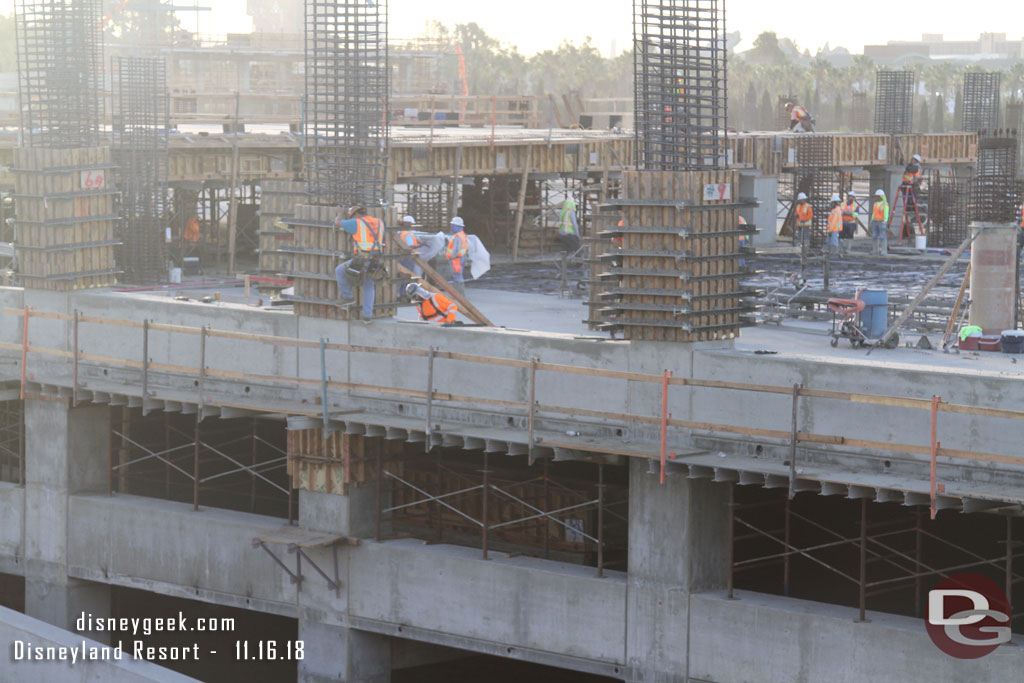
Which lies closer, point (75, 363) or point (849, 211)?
point (75, 363)

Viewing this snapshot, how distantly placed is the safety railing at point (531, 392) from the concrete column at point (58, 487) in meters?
1.14

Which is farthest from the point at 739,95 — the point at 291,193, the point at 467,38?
the point at 291,193

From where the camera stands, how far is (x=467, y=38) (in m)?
178

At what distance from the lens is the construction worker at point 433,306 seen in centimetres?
2555

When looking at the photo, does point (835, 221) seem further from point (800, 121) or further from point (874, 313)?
point (800, 121)

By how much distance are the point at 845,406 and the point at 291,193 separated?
15.0 m

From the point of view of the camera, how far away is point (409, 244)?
96.9 feet

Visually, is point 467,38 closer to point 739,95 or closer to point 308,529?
point 739,95

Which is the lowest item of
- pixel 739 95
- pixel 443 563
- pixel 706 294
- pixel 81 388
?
pixel 443 563

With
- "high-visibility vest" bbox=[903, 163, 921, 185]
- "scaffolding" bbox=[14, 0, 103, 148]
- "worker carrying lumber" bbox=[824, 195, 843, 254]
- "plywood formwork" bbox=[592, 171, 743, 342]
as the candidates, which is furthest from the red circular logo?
"high-visibility vest" bbox=[903, 163, 921, 185]

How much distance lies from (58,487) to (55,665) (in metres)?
4.79

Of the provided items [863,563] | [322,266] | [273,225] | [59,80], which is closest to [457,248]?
[273,225]

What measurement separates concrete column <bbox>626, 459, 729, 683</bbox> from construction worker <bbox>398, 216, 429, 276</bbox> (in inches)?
245

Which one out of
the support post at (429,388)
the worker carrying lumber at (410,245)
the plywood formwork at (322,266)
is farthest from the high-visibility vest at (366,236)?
the support post at (429,388)
